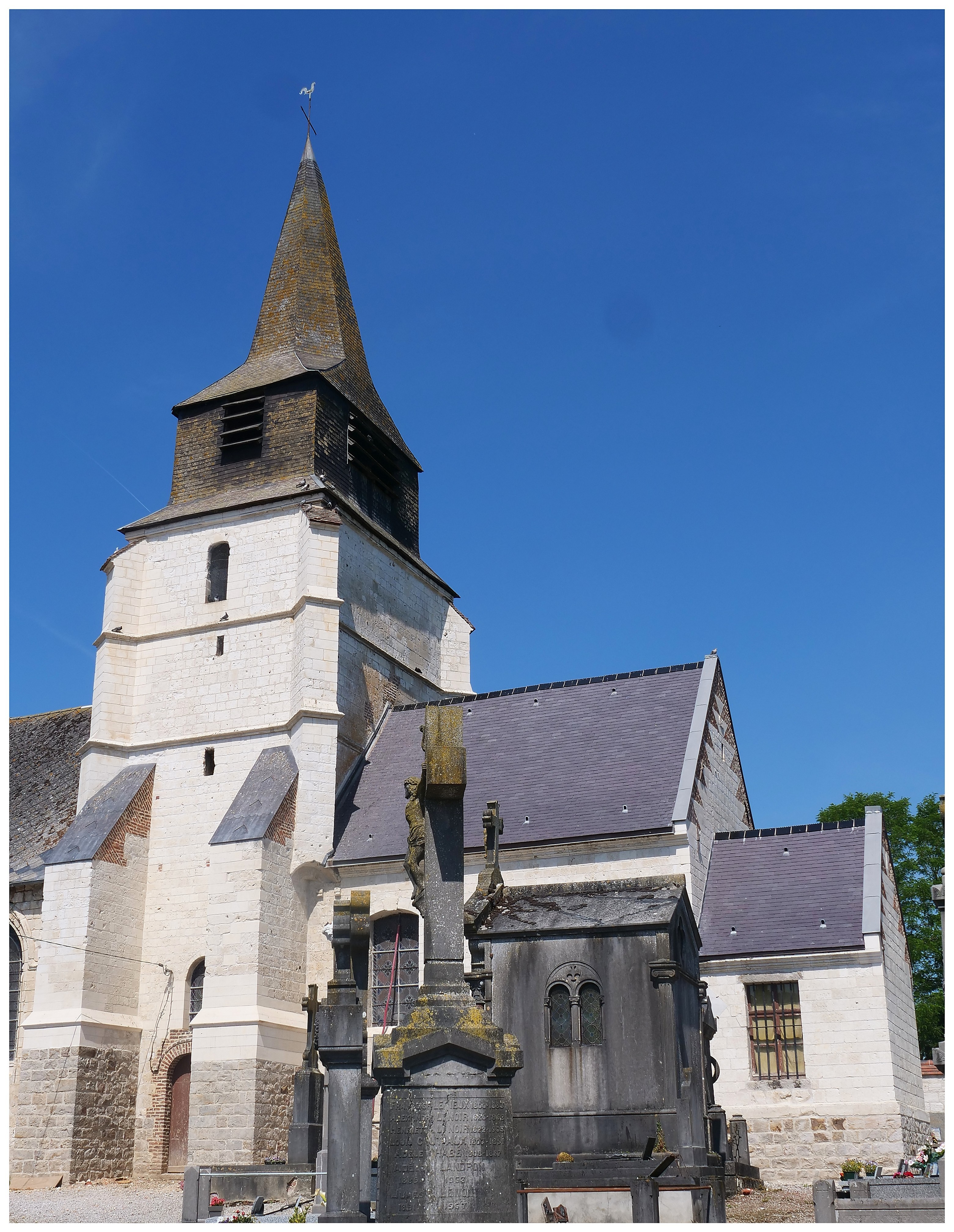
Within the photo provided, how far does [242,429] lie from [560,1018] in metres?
16.7

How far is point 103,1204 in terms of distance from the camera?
1700 centimetres

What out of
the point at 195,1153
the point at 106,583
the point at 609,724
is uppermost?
the point at 106,583

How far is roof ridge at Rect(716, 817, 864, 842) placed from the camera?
20375 mm

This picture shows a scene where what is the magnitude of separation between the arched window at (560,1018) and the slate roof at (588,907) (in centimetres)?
63

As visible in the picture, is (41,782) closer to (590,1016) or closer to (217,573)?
(217,573)

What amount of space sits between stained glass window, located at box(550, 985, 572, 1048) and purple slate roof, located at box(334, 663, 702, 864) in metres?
6.66

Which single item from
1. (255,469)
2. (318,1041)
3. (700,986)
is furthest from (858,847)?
(255,469)

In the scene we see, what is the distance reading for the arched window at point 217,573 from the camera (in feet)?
82.6

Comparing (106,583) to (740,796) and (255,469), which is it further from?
(740,796)

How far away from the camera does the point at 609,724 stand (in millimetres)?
22891

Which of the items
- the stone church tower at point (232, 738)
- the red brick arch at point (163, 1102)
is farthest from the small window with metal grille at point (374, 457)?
the red brick arch at point (163, 1102)

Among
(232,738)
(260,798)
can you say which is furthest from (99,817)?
(260,798)

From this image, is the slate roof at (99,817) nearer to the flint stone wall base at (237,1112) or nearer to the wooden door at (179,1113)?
the wooden door at (179,1113)

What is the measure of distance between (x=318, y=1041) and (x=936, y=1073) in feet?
54.0
